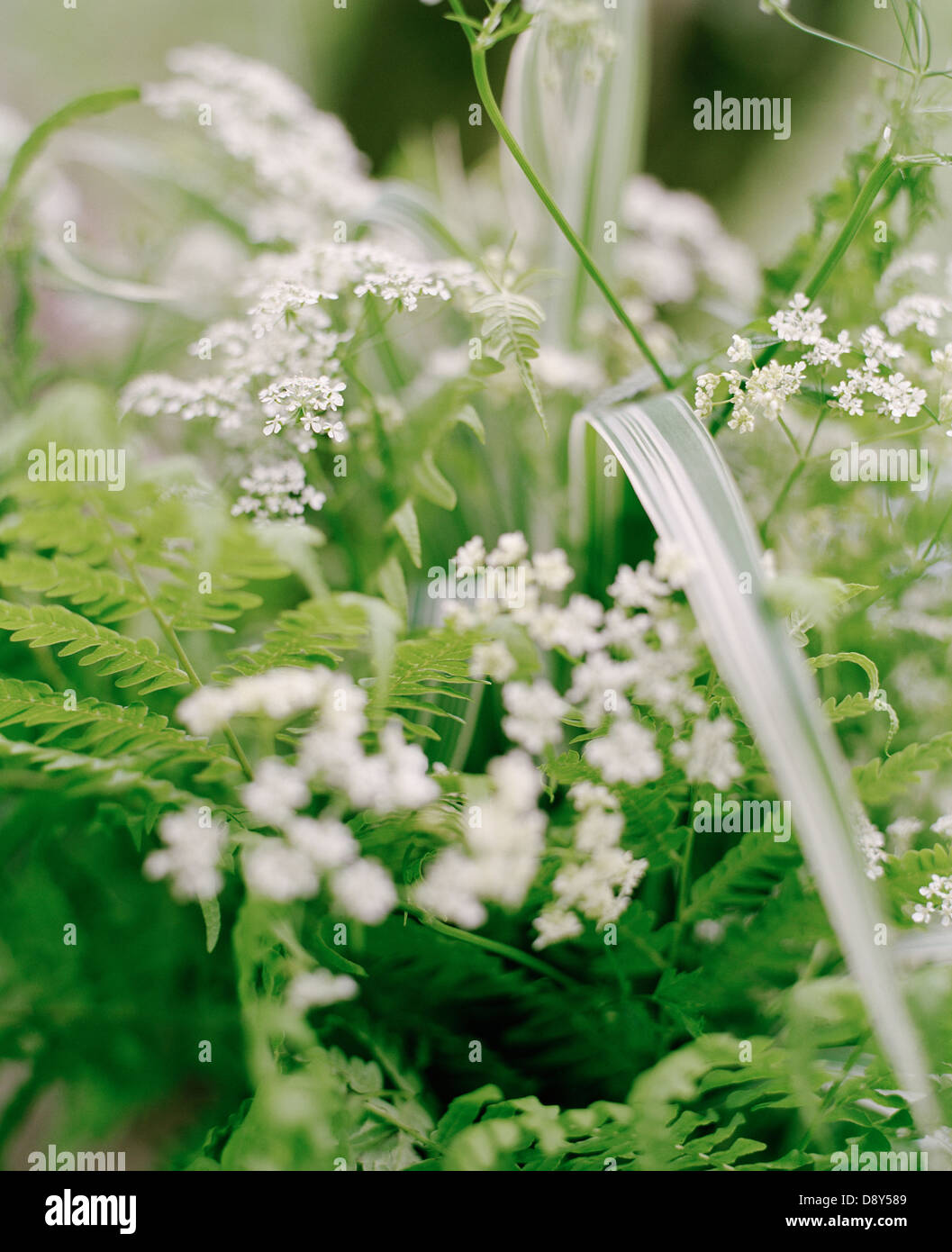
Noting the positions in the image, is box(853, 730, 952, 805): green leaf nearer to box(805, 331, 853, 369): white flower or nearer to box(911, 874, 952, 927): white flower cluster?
box(911, 874, 952, 927): white flower cluster

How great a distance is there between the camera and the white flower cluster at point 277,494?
1.18 ft

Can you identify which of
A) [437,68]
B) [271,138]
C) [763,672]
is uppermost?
[437,68]

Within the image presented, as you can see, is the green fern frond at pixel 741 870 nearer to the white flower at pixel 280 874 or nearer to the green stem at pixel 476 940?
the green stem at pixel 476 940

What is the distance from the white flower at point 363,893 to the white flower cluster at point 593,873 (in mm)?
78

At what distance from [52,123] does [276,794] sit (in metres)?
0.38

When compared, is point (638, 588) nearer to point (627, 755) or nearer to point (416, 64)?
point (627, 755)

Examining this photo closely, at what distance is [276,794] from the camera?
0.28 m

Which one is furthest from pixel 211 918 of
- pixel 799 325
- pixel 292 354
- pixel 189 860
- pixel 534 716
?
pixel 799 325

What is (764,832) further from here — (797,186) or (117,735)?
(797,186)

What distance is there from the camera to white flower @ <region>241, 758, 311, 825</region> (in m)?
0.27

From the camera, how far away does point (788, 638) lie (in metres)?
0.31

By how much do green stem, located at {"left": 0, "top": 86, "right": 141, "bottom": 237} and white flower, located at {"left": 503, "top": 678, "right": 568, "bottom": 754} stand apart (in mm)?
382

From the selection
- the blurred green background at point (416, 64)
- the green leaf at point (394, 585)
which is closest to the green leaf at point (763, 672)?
the green leaf at point (394, 585)

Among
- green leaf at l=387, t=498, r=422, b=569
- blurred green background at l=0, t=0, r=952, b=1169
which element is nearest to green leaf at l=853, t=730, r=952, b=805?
green leaf at l=387, t=498, r=422, b=569
